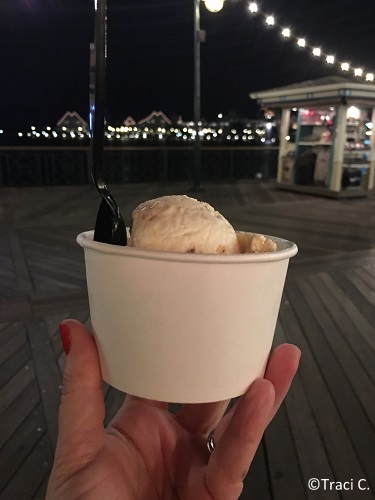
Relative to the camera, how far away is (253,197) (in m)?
8.17

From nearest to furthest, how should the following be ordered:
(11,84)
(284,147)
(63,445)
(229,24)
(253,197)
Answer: (63,445), (253,197), (284,147), (229,24), (11,84)

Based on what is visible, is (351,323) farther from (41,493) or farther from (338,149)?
(338,149)

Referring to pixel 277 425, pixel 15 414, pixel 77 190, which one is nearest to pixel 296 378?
pixel 277 425

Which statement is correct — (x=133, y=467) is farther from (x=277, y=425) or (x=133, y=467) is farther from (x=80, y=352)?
(x=277, y=425)

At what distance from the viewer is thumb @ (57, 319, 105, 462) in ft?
2.51

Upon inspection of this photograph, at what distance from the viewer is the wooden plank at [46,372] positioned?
5.85ft

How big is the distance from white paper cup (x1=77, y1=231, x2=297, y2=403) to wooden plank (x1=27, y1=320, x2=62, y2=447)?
3.83 feet

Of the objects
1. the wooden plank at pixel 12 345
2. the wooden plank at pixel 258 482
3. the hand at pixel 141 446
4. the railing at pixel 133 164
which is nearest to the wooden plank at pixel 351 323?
the wooden plank at pixel 258 482

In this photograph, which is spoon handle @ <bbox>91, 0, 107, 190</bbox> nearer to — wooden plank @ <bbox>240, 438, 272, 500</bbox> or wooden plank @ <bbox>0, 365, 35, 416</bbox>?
wooden plank @ <bbox>240, 438, 272, 500</bbox>

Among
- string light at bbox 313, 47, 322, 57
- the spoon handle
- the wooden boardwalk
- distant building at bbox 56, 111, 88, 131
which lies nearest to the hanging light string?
string light at bbox 313, 47, 322, 57

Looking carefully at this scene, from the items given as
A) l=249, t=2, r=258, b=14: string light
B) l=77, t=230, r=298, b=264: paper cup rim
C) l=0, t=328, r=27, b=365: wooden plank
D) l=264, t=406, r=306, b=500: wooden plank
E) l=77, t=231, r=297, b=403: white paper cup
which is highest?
l=249, t=2, r=258, b=14: string light

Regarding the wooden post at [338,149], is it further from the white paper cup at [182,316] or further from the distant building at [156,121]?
the distant building at [156,121]

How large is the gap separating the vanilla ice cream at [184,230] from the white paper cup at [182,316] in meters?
0.09

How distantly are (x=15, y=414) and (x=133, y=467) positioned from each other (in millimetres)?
1221
